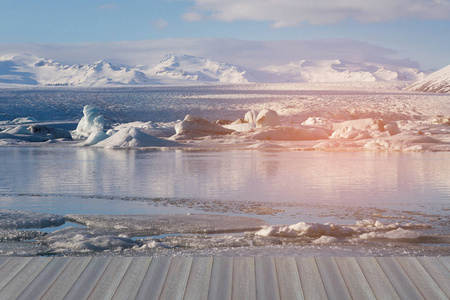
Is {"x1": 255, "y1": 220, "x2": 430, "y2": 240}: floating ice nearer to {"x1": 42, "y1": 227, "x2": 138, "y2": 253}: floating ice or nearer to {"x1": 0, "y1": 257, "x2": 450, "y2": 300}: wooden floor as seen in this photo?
{"x1": 42, "y1": 227, "x2": 138, "y2": 253}: floating ice

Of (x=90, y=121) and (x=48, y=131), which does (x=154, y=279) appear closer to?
(x=48, y=131)

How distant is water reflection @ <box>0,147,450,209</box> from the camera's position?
798cm

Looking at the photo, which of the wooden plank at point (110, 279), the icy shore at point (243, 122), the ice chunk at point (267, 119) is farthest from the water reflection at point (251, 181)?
the ice chunk at point (267, 119)

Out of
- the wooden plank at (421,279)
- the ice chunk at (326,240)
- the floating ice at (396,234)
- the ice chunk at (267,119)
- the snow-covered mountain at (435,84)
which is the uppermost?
the snow-covered mountain at (435,84)

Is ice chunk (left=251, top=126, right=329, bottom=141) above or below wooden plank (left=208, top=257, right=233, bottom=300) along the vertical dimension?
below

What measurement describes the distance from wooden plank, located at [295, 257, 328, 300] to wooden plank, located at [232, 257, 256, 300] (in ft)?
0.79

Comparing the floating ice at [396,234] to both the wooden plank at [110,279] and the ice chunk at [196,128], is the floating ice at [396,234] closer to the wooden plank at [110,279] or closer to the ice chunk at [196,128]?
the wooden plank at [110,279]

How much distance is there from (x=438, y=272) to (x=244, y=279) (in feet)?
3.25

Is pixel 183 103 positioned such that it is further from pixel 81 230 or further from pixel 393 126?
pixel 81 230

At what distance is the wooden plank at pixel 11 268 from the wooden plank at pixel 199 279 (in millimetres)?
896

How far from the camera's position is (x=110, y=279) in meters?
2.67

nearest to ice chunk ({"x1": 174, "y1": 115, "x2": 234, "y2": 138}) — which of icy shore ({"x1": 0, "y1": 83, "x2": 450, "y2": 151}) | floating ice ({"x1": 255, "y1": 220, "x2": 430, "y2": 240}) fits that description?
icy shore ({"x1": 0, "y1": 83, "x2": 450, "y2": 151})

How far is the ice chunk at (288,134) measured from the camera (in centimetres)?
2703

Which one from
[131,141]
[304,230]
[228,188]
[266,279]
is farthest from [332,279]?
[131,141]
